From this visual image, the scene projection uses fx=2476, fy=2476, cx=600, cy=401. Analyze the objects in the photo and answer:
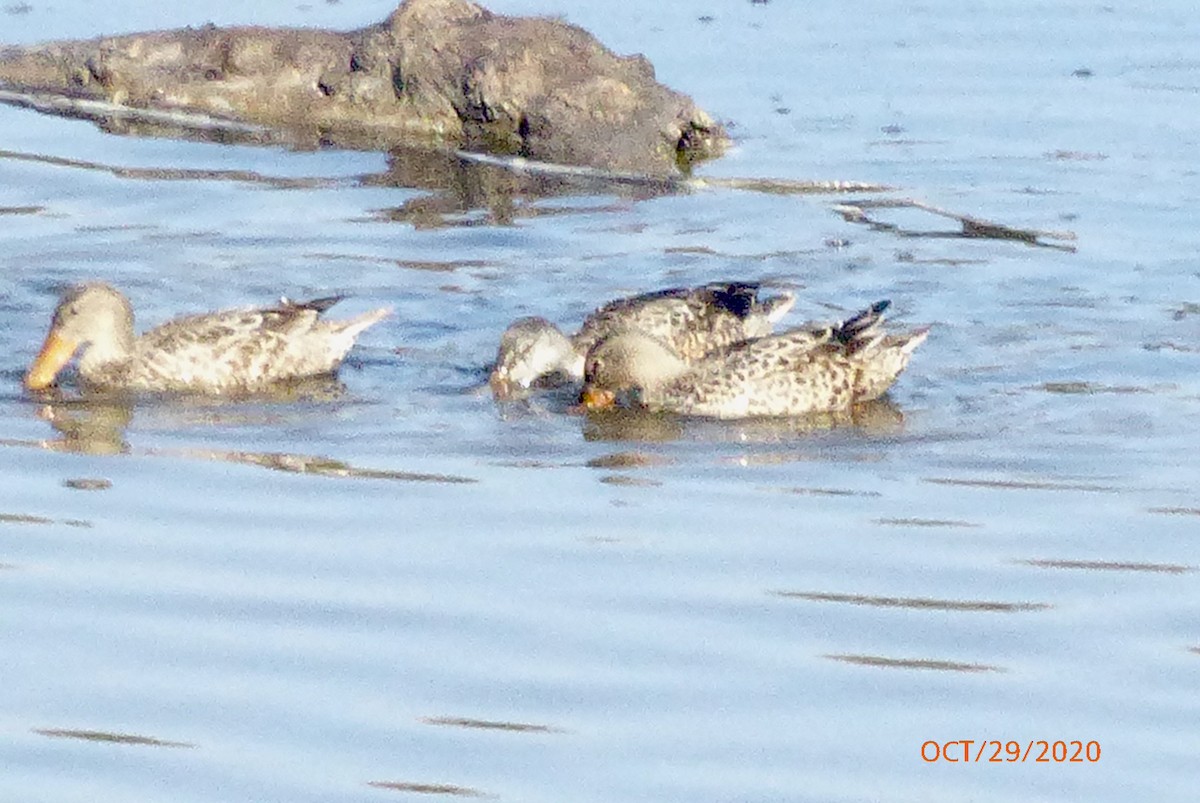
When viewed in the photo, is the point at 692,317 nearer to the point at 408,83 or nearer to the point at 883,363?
the point at 883,363

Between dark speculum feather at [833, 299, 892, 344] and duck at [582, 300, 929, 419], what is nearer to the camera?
duck at [582, 300, 929, 419]

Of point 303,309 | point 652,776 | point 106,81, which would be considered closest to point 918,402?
point 303,309

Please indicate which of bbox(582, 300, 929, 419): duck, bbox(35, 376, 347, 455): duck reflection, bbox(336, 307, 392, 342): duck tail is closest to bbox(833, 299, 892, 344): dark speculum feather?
bbox(582, 300, 929, 419): duck

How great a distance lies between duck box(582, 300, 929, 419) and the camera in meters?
10.2

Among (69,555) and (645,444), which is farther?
(645,444)

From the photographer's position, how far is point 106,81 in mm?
15633

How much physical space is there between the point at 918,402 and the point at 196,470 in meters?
3.15

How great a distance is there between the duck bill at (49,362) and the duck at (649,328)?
178 cm

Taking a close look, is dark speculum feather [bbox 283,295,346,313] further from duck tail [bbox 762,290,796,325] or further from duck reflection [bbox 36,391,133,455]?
duck tail [bbox 762,290,796,325]

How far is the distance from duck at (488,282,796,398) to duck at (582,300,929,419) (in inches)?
8.3

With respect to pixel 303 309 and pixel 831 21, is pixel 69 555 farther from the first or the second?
pixel 831 21

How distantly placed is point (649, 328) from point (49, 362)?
2.59 meters

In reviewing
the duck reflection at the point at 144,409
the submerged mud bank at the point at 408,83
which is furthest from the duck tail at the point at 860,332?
the submerged mud bank at the point at 408,83

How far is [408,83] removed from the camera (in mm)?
15344
